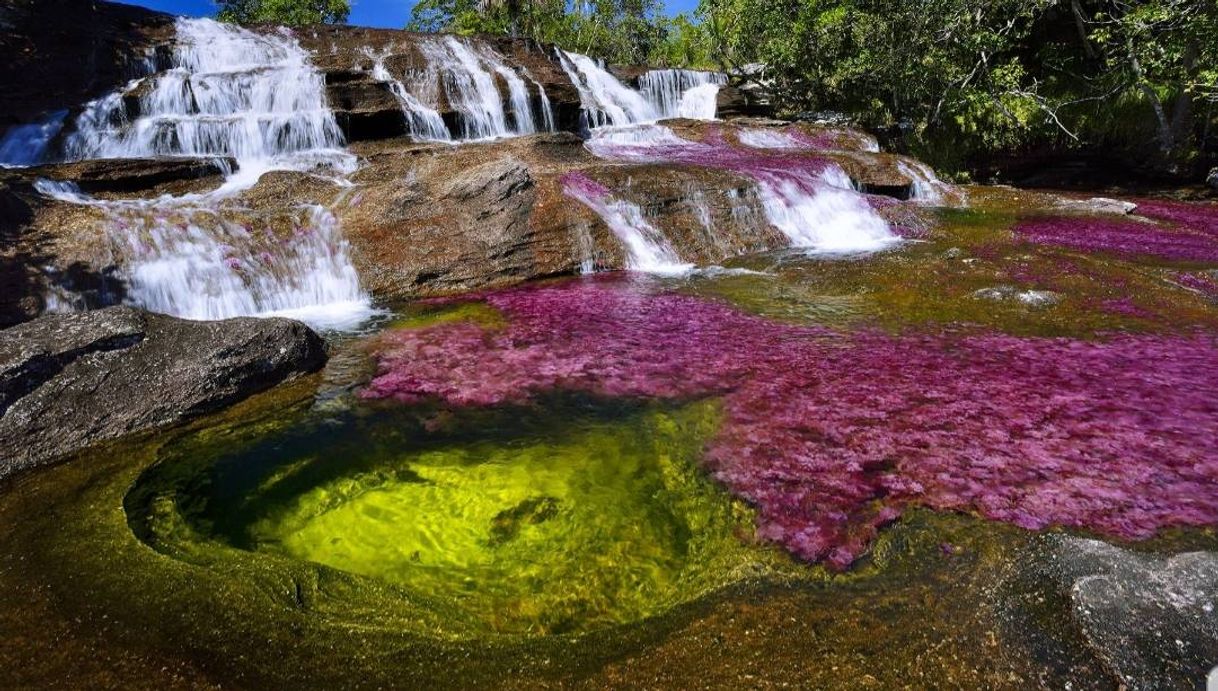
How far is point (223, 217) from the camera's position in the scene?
11.7m

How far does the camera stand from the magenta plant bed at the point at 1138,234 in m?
13.1

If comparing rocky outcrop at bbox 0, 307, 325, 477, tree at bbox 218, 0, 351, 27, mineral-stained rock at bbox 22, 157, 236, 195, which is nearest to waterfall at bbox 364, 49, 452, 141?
mineral-stained rock at bbox 22, 157, 236, 195

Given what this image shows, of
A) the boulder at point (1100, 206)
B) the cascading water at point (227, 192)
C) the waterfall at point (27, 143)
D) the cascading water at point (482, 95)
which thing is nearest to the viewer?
the cascading water at point (227, 192)

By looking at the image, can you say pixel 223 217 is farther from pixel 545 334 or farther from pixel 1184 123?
pixel 1184 123

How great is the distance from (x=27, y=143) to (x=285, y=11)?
29802 mm

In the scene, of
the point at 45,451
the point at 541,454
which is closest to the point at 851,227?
the point at 541,454

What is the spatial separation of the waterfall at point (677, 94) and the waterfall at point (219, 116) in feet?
50.4

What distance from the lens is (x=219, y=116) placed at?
57.8 ft

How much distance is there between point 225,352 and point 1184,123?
2901 centimetres

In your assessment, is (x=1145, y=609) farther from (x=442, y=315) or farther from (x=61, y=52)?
(x=61, y=52)

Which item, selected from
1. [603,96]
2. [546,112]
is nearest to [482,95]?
[546,112]

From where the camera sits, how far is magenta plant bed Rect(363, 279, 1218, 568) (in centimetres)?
464

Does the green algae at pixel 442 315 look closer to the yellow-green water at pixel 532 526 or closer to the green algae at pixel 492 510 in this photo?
the green algae at pixel 492 510

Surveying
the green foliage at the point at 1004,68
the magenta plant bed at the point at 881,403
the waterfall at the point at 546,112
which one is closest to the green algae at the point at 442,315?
the magenta plant bed at the point at 881,403
